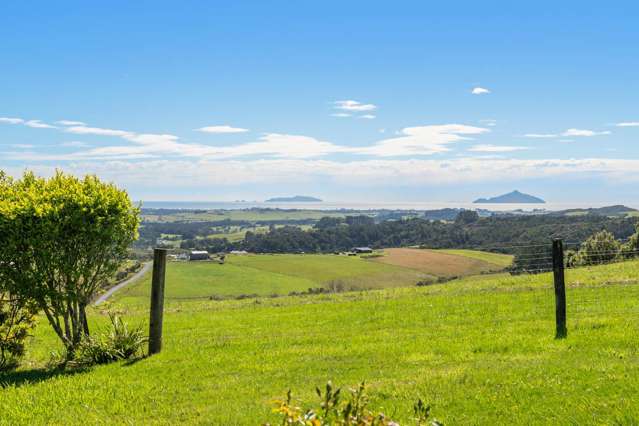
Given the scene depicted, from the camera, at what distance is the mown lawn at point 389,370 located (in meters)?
7.97

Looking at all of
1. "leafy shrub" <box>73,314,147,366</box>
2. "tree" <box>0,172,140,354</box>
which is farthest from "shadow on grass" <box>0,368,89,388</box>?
"tree" <box>0,172,140,354</box>

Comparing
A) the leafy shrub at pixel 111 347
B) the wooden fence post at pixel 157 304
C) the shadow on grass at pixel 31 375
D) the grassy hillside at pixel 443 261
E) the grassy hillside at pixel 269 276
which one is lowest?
the grassy hillside at pixel 269 276

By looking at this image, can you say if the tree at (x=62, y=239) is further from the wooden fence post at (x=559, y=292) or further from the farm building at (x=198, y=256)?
the farm building at (x=198, y=256)

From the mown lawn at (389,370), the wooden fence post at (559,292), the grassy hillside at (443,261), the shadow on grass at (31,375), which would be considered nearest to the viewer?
the mown lawn at (389,370)

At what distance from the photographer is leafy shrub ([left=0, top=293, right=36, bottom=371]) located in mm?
11617

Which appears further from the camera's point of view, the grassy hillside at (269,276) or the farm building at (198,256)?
the farm building at (198,256)

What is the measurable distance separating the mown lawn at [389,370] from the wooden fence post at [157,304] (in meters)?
0.48

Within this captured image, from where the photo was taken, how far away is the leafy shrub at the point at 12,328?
38.1 ft

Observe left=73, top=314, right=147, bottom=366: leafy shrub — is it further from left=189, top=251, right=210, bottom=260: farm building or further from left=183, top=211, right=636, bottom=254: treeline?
left=183, top=211, right=636, bottom=254: treeline

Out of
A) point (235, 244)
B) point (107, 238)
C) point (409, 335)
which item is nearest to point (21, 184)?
point (107, 238)

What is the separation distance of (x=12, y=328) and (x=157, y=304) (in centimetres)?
Result: 308

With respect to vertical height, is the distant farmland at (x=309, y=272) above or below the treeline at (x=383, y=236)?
below

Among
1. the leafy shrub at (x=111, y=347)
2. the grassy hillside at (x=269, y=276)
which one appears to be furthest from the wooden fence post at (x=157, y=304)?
the grassy hillside at (x=269, y=276)

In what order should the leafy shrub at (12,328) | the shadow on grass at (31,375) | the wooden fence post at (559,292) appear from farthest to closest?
1. the wooden fence post at (559,292)
2. the leafy shrub at (12,328)
3. the shadow on grass at (31,375)
